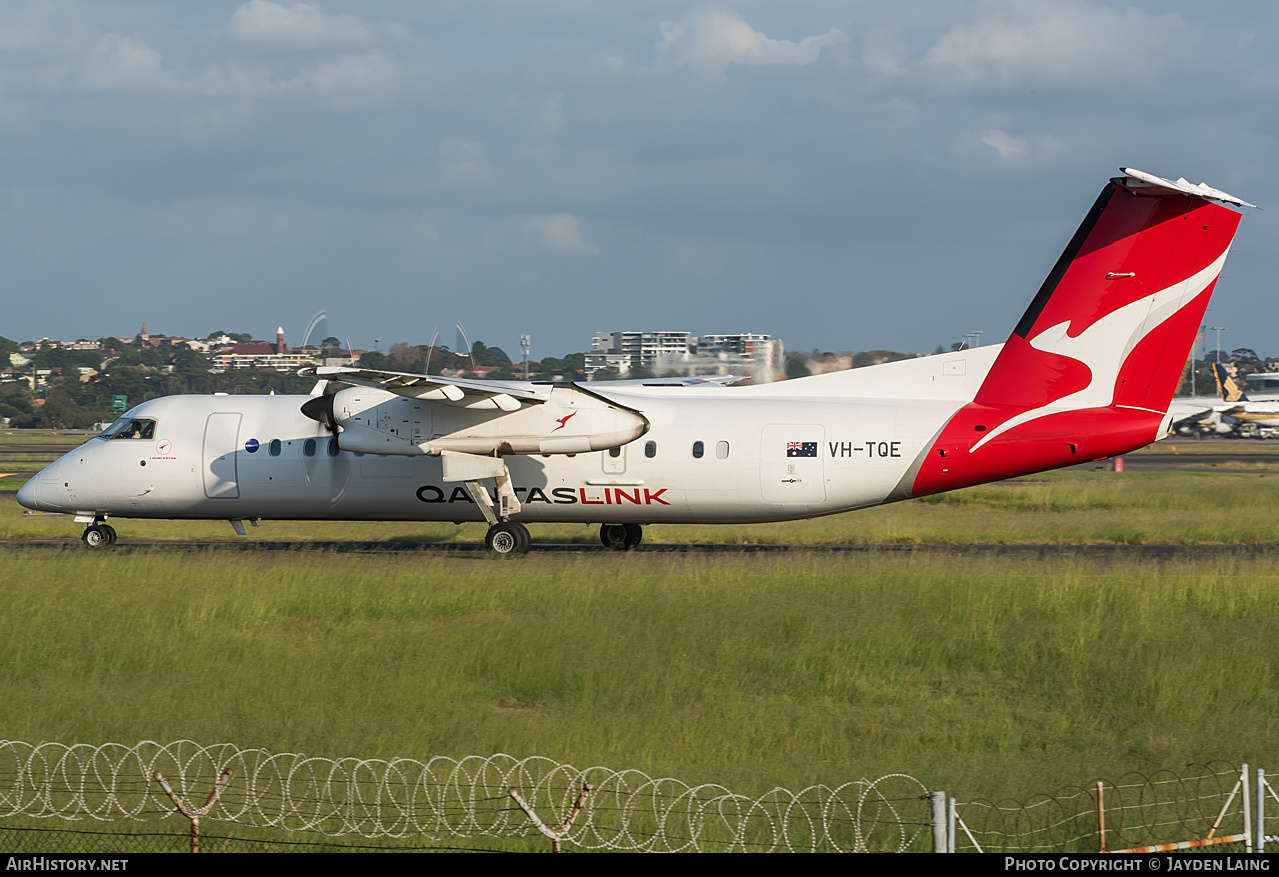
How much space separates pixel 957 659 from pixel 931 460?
23.0ft

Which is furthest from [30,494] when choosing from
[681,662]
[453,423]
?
[681,662]

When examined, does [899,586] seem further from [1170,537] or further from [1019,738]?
[1170,537]

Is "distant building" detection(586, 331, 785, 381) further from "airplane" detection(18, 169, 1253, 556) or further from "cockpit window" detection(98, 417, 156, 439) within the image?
"cockpit window" detection(98, 417, 156, 439)

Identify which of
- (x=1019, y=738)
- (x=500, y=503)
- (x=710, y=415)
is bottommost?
(x=1019, y=738)

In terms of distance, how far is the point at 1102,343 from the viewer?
61.9 feet

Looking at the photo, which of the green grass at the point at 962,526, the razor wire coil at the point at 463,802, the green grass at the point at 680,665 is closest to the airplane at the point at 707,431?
the green grass at the point at 680,665

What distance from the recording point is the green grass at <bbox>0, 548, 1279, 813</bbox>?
33.0ft

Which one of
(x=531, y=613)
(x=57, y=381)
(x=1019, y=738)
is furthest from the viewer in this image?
(x=57, y=381)

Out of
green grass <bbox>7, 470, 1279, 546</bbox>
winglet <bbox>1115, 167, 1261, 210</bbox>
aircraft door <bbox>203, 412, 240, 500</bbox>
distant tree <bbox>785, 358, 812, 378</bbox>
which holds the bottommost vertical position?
green grass <bbox>7, 470, 1279, 546</bbox>

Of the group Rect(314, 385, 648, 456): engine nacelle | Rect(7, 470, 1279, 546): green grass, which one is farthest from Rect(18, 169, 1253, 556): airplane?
Rect(7, 470, 1279, 546): green grass

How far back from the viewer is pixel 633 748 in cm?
984

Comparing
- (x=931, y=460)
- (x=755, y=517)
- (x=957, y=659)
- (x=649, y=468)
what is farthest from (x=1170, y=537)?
(x=957, y=659)

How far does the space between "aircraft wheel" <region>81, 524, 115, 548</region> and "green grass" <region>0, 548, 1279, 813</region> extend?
504 cm

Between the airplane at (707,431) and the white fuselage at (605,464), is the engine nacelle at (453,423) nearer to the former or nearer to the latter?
the airplane at (707,431)
